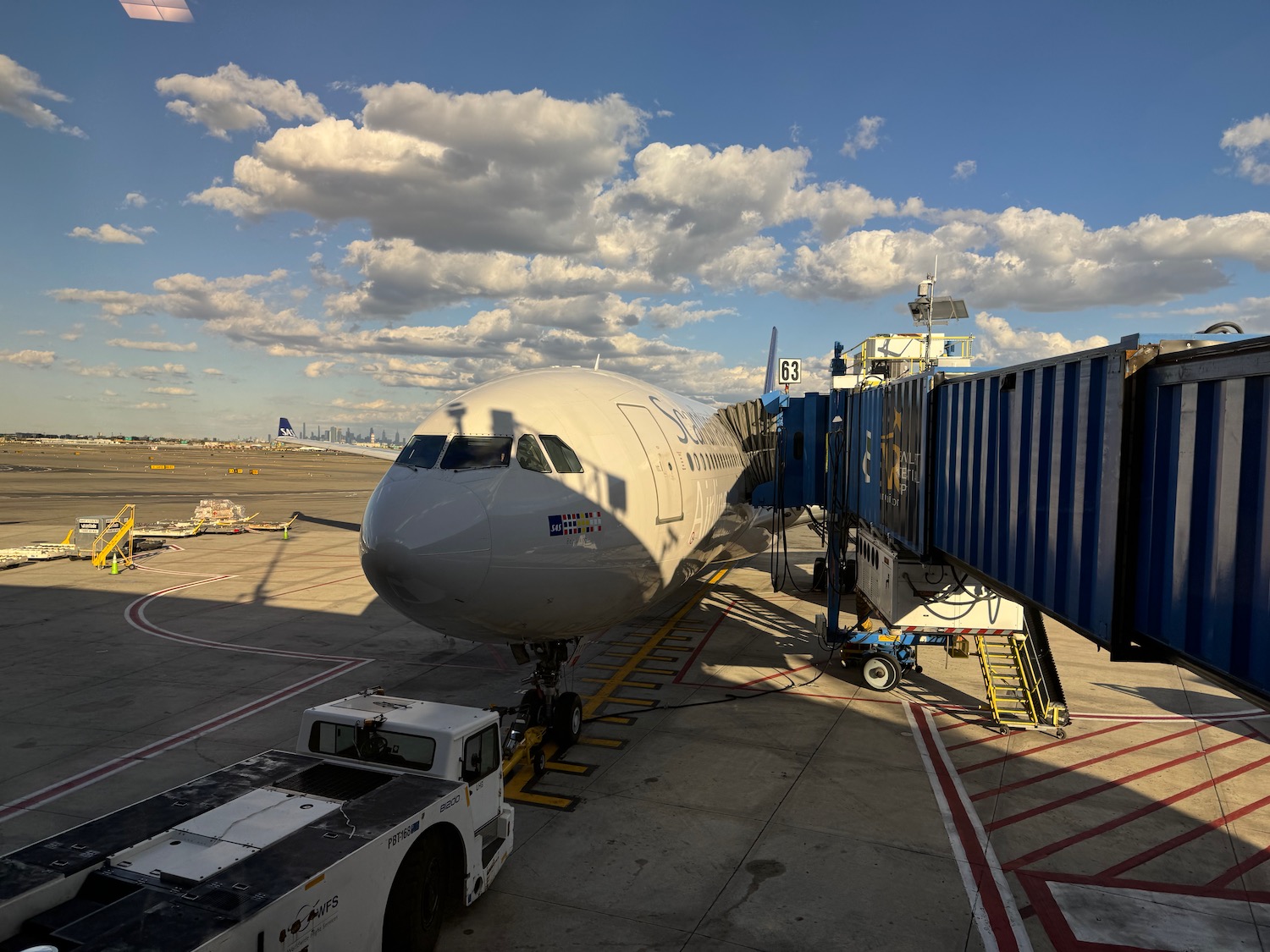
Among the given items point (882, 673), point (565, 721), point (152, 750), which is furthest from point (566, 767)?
point (882, 673)

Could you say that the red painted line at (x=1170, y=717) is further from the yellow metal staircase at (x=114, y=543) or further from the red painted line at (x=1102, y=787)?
the yellow metal staircase at (x=114, y=543)

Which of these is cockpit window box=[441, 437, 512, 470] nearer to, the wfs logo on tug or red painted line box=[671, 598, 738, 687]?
the wfs logo on tug

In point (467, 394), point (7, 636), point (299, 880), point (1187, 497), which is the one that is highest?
point (467, 394)

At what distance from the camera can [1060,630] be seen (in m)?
23.0

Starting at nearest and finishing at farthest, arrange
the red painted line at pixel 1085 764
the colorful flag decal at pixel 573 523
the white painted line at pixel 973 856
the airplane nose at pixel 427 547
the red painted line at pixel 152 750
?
the white painted line at pixel 973 856 < the airplane nose at pixel 427 547 < the colorful flag decal at pixel 573 523 < the red painted line at pixel 152 750 < the red painted line at pixel 1085 764

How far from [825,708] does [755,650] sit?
4433 millimetres

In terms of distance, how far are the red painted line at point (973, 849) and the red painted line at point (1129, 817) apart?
1.30 ft

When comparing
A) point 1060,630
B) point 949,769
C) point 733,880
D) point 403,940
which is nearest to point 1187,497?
point 733,880

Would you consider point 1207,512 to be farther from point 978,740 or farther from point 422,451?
point 978,740

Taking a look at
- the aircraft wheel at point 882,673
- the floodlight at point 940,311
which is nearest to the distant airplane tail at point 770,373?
the floodlight at point 940,311

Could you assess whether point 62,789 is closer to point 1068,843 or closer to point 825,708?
point 825,708

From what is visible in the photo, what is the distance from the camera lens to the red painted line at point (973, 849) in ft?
26.2

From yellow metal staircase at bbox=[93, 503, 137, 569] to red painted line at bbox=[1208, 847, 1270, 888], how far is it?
3457 cm

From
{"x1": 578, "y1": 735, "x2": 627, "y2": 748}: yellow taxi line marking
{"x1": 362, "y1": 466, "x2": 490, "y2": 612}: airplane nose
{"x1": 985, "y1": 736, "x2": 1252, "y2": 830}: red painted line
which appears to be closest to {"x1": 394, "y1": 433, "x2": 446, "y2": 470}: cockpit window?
{"x1": 362, "y1": 466, "x2": 490, "y2": 612}: airplane nose
